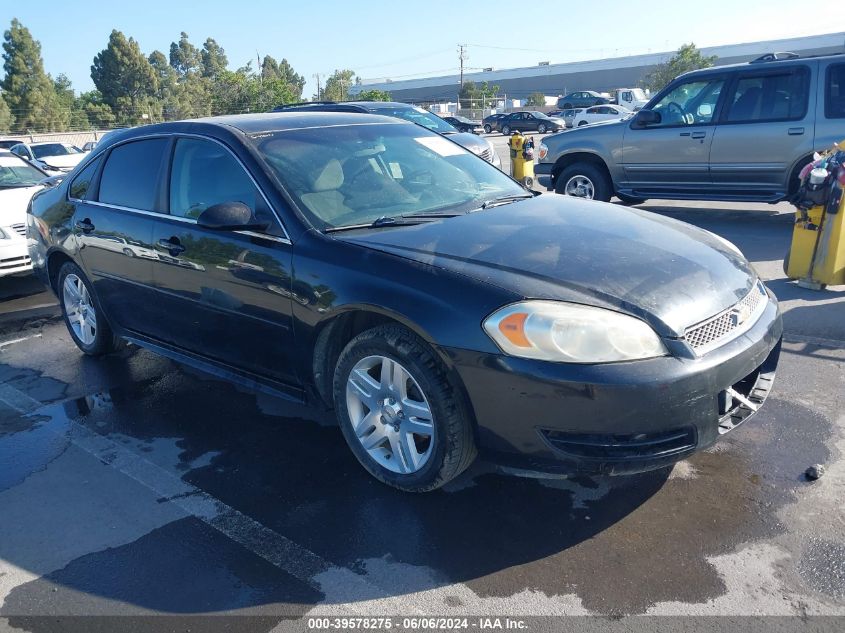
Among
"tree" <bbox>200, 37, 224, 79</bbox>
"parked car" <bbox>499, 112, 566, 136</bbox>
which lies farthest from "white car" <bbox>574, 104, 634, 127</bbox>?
Result: "tree" <bbox>200, 37, 224, 79</bbox>

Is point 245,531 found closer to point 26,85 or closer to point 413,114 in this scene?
point 413,114

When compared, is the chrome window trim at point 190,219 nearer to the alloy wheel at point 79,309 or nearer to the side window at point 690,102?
the alloy wheel at point 79,309

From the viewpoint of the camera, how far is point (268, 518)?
125 inches

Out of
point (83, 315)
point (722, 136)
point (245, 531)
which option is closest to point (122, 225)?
point (83, 315)

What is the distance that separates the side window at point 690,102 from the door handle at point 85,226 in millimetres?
6878

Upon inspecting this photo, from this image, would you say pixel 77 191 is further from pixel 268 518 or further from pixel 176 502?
pixel 268 518

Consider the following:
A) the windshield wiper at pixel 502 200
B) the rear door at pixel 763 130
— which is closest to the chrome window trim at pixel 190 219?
the windshield wiper at pixel 502 200

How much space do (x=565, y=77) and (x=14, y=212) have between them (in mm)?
92074

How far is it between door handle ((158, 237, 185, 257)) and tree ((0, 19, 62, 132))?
47.9 m

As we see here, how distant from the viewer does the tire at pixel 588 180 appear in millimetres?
9633

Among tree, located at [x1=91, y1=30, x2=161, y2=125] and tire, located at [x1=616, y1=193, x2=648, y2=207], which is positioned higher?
tree, located at [x1=91, y1=30, x2=161, y2=125]

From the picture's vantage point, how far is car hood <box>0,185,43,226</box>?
773cm

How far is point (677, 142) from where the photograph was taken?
348 inches

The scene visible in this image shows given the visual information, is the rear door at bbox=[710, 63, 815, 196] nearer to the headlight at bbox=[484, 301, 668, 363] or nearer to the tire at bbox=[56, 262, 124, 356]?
the headlight at bbox=[484, 301, 668, 363]
